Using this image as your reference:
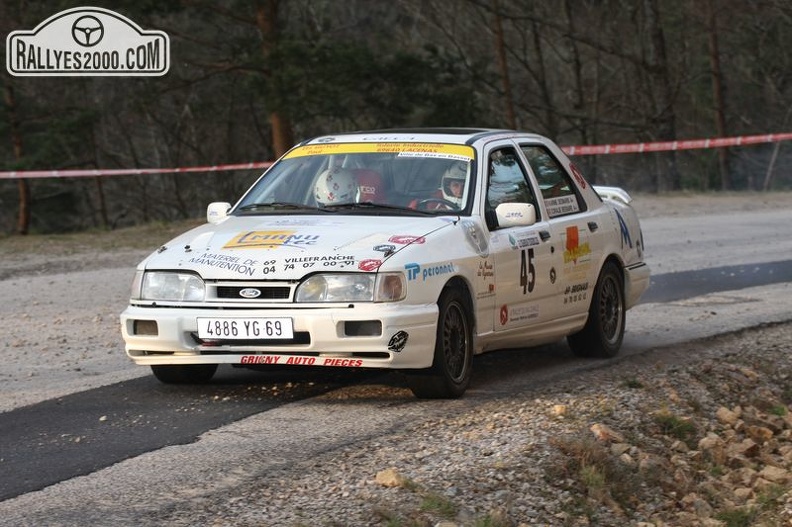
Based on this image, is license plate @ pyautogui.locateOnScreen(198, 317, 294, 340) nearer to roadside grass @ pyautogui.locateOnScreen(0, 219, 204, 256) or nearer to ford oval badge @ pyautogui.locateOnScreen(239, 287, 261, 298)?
ford oval badge @ pyautogui.locateOnScreen(239, 287, 261, 298)

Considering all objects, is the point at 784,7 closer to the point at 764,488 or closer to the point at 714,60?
the point at 714,60

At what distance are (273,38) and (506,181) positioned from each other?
770 inches

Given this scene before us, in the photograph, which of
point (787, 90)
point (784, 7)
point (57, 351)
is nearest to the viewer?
point (57, 351)

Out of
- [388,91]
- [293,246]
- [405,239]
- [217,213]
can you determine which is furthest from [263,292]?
[388,91]

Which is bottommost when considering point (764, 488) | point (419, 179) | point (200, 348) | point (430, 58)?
point (764, 488)

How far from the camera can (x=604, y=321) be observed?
31.9 feet

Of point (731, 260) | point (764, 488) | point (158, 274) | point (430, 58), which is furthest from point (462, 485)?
point (430, 58)

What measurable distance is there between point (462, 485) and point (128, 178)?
3912cm

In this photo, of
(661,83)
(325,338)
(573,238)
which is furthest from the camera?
(661,83)

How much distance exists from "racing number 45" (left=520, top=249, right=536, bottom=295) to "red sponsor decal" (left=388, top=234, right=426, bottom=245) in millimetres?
1126

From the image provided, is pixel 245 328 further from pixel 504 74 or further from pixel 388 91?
pixel 504 74

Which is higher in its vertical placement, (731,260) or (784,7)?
(784,7)

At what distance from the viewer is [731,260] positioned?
16844 mm

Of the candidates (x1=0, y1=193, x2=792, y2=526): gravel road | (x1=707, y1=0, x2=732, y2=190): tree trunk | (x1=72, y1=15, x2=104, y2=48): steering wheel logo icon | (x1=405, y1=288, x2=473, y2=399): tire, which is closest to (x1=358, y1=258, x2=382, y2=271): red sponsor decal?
(x1=405, y1=288, x2=473, y2=399): tire
